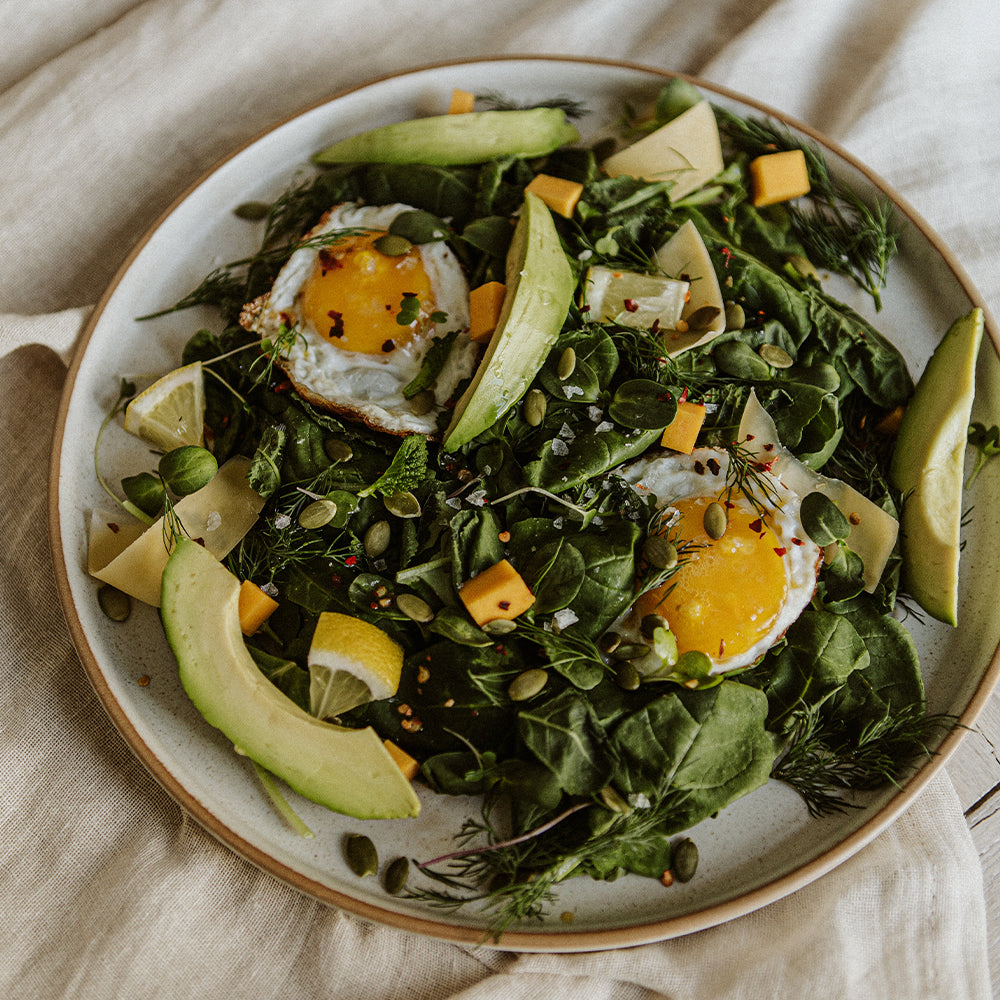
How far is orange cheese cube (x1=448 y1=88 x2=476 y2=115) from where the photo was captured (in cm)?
305

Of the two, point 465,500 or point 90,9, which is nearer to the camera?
point 465,500

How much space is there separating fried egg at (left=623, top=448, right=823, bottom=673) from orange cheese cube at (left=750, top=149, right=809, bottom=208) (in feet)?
3.76

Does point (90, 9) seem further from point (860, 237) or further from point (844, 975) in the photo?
point (844, 975)

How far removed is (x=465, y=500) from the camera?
257 cm

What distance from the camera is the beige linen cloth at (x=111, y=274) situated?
2.54 meters

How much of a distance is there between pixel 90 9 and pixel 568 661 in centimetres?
333

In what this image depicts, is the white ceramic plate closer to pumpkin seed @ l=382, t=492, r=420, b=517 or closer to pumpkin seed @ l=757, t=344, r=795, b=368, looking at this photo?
pumpkin seed @ l=757, t=344, r=795, b=368

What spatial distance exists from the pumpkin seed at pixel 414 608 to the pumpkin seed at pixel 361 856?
67 centimetres

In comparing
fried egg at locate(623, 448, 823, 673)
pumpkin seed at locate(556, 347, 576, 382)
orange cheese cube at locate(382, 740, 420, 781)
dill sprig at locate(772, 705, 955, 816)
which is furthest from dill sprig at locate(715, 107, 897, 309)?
orange cheese cube at locate(382, 740, 420, 781)

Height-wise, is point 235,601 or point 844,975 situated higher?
point 235,601

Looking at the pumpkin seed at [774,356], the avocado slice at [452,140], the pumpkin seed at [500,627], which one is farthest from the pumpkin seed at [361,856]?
the avocado slice at [452,140]

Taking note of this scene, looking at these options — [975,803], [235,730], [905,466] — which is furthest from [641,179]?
[975,803]

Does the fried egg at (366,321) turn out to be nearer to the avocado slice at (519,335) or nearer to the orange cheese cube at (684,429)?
the avocado slice at (519,335)

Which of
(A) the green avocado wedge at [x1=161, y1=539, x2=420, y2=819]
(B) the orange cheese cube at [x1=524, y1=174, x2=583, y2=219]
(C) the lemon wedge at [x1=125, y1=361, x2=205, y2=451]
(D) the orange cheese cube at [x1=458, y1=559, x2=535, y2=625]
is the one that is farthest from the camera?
(B) the orange cheese cube at [x1=524, y1=174, x2=583, y2=219]
